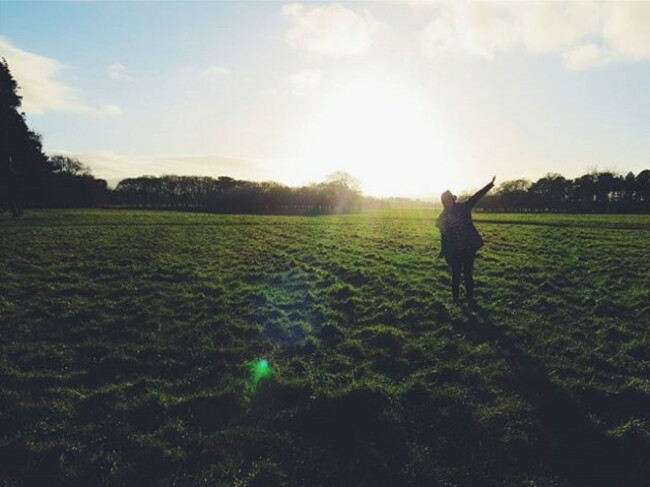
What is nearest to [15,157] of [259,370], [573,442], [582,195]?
[259,370]

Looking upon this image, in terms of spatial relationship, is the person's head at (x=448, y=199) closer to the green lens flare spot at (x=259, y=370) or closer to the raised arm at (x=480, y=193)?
the raised arm at (x=480, y=193)

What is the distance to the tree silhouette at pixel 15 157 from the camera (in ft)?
141

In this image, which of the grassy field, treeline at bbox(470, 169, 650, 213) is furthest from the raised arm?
treeline at bbox(470, 169, 650, 213)

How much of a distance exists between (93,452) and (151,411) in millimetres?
1308

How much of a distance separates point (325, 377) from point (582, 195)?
143 metres

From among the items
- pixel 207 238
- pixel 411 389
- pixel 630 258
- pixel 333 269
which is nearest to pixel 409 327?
pixel 411 389

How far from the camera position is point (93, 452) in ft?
22.3

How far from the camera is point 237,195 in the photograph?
322 ft

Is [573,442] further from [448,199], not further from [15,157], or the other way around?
[15,157]

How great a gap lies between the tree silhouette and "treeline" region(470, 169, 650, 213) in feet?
330

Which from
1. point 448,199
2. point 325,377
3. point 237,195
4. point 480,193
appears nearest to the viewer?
point 325,377

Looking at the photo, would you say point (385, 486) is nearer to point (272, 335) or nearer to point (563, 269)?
point (272, 335)

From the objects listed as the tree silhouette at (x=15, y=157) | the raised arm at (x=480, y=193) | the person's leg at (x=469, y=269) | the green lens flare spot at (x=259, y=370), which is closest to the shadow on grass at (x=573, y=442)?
the person's leg at (x=469, y=269)

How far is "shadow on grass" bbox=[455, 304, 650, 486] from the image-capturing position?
620 centimetres
